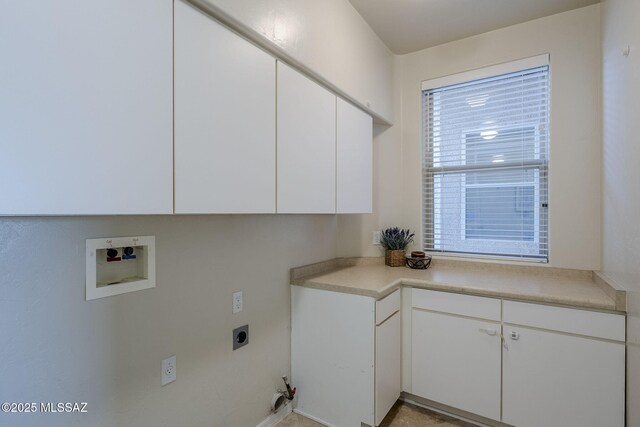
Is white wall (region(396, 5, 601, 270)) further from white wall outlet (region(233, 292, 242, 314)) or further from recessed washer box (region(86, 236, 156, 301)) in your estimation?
recessed washer box (region(86, 236, 156, 301))

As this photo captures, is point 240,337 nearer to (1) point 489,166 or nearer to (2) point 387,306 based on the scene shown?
(2) point 387,306

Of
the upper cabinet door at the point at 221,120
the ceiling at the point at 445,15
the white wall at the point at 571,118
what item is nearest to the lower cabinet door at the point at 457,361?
the white wall at the point at 571,118

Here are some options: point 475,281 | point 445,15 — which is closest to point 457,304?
point 475,281

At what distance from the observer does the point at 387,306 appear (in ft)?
5.86

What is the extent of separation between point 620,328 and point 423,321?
35.8 inches

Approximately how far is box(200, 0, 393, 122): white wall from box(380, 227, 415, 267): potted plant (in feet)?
3.03

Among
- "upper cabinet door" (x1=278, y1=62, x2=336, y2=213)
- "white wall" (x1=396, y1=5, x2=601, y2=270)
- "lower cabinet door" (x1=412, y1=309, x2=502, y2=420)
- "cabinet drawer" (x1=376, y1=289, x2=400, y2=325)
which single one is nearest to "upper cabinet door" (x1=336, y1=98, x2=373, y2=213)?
"upper cabinet door" (x1=278, y1=62, x2=336, y2=213)

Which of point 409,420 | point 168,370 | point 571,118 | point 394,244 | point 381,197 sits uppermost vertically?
point 571,118

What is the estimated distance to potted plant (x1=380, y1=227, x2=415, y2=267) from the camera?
241 cm

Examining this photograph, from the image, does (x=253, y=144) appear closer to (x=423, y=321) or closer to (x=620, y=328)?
(x=423, y=321)

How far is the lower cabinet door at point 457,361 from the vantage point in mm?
1710

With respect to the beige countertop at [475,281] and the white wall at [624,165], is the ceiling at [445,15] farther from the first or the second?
the beige countertop at [475,281]

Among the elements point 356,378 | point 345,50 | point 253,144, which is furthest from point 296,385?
point 345,50

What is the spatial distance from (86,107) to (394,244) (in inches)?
83.6
